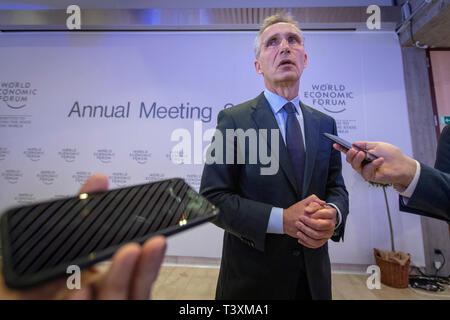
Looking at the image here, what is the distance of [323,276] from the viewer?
2.55 feet

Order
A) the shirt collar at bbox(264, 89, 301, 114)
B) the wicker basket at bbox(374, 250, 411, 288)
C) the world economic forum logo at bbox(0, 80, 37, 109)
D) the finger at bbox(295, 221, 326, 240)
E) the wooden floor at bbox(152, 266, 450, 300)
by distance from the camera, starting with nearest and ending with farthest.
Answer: the finger at bbox(295, 221, 326, 240)
the shirt collar at bbox(264, 89, 301, 114)
the wooden floor at bbox(152, 266, 450, 300)
the wicker basket at bbox(374, 250, 411, 288)
the world economic forum logo at bbox(0, 80, 37, 109)

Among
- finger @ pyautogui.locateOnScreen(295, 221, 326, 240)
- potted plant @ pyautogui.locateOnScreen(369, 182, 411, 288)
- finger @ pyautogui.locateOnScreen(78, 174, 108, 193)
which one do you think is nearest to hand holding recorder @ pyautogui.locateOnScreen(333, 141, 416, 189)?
finger @ pyautogui.locateOnScreen(295, 221, 326, 240)

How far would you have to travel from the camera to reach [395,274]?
1937 millimetres

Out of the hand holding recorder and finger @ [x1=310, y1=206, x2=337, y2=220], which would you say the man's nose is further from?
finger @ [x1=310, y1=206, x2=337, y2=220]

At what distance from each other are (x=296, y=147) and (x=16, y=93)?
3619mm

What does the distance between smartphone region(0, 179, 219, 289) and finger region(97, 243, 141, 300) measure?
6cm

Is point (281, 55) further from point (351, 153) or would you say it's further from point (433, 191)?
point (433, 191)

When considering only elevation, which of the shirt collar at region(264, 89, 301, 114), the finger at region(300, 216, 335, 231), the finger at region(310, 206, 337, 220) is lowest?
the finger at region(300, 216, 335, 231)

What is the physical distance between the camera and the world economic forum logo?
2.60 meters

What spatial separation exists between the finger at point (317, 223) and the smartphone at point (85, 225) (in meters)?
0.36

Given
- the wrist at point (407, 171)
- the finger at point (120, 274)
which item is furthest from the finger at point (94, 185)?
the wrist at point (407, 171)

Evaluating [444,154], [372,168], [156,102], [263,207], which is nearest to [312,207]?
[263,207]

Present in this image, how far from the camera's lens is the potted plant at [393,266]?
6.30 ft
